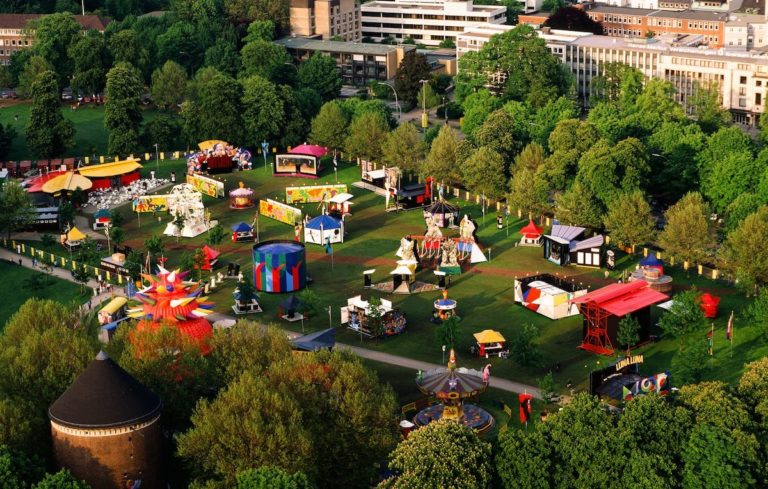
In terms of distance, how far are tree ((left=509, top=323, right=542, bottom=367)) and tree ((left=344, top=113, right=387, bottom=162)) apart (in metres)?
62.8

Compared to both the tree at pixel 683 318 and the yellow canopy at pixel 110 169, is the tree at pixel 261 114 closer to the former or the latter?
the yellow canopy at pixel 110 169

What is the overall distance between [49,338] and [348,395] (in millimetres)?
20452

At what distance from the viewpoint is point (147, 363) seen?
98.0m

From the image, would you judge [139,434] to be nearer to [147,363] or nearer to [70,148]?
[147,363]

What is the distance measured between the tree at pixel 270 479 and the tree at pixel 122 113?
98.7 meters

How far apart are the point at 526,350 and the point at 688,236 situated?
27.5m

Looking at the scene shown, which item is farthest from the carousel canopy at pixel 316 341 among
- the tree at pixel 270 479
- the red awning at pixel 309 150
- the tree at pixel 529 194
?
the red awning at pixel 309 150

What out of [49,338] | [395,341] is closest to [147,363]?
[49,338]

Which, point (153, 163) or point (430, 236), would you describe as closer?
point (430, 236)

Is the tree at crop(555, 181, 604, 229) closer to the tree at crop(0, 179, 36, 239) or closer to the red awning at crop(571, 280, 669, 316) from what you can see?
the red awning at crop(571, 280, 669, 316)

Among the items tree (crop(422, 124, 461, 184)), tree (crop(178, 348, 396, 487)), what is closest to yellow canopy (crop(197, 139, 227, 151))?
tree (crop(422, 124, 461, 184))

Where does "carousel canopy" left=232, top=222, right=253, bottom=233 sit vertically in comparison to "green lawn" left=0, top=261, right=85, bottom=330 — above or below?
above

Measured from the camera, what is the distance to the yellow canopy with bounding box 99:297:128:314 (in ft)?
404

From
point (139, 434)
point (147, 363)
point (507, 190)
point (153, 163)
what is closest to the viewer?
point (139, 434)
